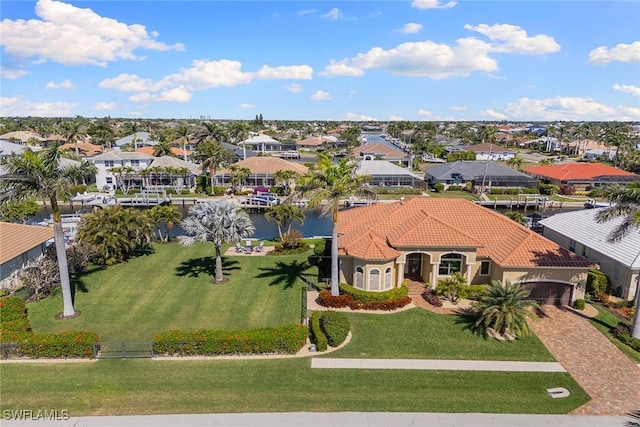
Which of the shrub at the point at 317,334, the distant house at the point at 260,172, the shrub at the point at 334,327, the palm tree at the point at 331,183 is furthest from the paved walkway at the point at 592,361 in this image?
the distant house at the point at 260,172

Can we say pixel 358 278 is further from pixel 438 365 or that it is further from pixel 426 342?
pixel 438 365

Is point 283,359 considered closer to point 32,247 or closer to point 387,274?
point 387,274

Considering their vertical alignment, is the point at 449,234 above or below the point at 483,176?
above

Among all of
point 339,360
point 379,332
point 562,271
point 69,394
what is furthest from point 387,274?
point 69,394

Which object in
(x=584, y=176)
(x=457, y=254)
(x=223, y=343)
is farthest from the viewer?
(x=584, y=176)

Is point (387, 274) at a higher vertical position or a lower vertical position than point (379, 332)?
higher

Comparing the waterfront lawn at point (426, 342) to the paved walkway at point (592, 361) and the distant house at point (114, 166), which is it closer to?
the paved walkway at point (592, 361)

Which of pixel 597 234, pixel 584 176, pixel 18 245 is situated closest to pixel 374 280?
pixel 597 234
